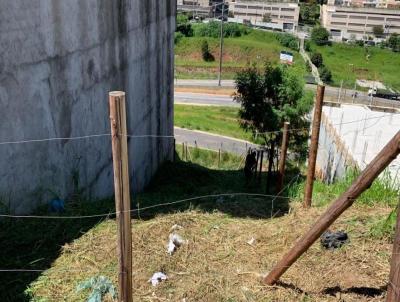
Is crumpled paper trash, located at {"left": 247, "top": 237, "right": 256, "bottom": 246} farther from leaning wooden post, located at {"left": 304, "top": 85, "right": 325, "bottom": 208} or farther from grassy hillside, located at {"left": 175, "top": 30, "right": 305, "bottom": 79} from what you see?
grassy hillside, located at {"left": 175, "top": 30, "right": 305, "bottom": 79}

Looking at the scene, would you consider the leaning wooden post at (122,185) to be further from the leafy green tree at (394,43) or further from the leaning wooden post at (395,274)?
the leafy green tree at (394,43)

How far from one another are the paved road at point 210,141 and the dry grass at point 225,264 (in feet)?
57.1

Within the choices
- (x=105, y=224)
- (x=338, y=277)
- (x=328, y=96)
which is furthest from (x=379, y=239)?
(x=328, y=96)

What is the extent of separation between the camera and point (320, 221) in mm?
4023

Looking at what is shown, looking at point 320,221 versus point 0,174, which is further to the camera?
point 0,174

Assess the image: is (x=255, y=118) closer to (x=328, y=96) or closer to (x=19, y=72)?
(x=19, y=72)

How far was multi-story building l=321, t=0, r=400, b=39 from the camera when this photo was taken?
79.5 meters

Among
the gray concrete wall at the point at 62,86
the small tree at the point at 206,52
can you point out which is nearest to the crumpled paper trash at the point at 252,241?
the gray concrete wall at the point at 62,86

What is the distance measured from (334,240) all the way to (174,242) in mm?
1827

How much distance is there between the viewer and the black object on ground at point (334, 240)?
5121 millimetres

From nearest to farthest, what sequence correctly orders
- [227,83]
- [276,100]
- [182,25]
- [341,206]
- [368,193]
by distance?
[341,206]
[368,193]
[276,100]
[227,83]
[182,25]

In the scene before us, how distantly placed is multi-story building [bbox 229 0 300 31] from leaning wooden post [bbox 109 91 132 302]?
82.1 metres

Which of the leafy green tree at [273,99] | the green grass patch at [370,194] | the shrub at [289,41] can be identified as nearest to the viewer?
the green grass patch at [370,194]

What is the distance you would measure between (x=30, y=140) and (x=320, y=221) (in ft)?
12.5
